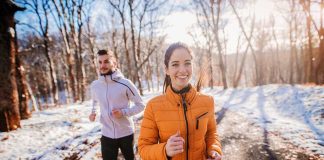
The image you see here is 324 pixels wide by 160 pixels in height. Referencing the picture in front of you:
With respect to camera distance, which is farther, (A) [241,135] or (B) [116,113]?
(A) [241,135]

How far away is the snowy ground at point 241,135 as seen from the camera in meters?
5.66

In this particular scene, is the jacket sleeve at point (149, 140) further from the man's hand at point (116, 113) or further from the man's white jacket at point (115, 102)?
the man's white jacket at point (115, 102)

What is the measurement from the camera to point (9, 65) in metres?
7.51

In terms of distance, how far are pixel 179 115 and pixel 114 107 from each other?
5.78 ft

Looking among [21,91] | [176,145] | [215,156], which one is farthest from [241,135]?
[21,91]

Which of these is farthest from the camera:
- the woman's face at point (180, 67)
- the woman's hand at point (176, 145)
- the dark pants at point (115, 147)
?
the dark pants at point (115, 147)

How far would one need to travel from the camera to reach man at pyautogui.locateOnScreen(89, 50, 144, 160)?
333 centimetres

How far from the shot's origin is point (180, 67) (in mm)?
1884

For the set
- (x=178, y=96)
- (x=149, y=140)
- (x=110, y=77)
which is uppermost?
(x=110, y=77)

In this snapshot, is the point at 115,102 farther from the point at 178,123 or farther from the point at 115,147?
the point at 178,123

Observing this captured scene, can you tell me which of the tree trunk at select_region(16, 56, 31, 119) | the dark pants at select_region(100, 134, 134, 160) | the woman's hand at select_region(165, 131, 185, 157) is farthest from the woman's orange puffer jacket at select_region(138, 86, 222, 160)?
the tree trunk at select_region(16, 56, 31, 119)

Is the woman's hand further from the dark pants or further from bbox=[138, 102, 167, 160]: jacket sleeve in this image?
the dark pants

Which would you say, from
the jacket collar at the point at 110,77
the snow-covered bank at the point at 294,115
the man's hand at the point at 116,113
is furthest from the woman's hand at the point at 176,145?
the snow-covered bank at the point at 294,115

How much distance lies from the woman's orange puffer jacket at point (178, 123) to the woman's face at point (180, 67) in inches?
4.5
